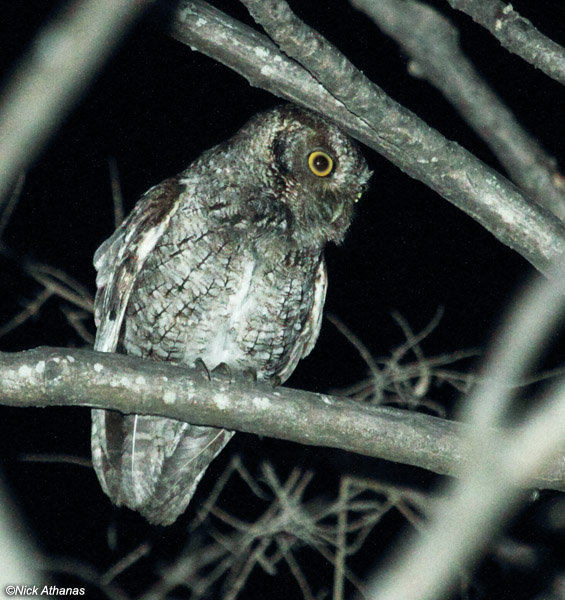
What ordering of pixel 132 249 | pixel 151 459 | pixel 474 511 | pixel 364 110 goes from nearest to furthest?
pixel 474 511 < pixel 364 110 < pixel 132 249 < pixel 151 459

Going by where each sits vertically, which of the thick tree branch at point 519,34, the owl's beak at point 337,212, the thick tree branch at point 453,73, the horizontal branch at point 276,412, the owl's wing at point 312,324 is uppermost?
the thick tree branch at point 519,34

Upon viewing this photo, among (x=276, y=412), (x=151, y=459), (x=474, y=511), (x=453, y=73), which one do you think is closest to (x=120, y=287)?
(x=151, y=459)

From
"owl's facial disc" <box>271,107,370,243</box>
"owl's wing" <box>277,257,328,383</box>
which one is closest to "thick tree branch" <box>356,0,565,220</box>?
"owl's facial disc" <box>271,107,370,243</box>

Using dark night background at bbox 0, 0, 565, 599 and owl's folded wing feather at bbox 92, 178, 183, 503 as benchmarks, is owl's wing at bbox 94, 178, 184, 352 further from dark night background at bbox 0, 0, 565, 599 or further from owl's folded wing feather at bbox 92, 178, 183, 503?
dark night background at bbox 0, 0, 565, 599

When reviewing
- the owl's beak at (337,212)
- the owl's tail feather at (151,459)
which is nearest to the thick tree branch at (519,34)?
the owl's beak at (337,212)

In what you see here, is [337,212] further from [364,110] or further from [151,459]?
[151,459]

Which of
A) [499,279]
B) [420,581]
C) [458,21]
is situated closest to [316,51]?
[420,581]

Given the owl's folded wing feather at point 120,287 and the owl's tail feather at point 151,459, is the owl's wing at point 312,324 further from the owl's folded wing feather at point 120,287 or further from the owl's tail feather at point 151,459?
the owl's folded wing feather at point 120,287
